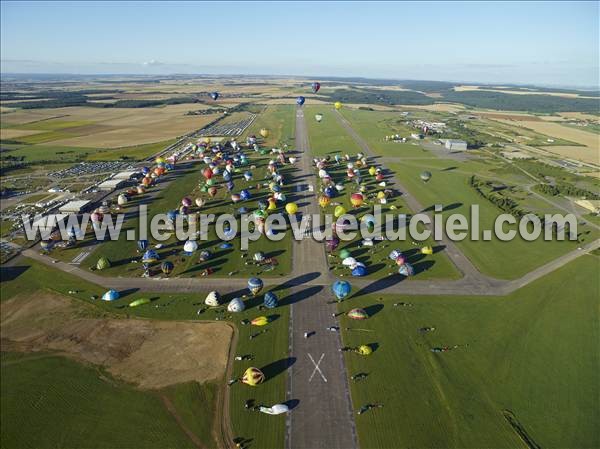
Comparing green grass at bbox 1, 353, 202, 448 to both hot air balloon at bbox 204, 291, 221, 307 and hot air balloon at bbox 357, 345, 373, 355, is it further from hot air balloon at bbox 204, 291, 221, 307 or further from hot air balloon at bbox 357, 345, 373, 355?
hot air balloon at bbox 357, 345, 373, 355

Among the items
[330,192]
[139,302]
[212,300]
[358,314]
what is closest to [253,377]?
[212,300]

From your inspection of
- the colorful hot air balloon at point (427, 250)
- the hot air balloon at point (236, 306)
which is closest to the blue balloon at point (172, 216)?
the hot air balloon at point (236, 306)

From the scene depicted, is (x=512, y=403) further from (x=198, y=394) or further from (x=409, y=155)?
(x=409, y=155)

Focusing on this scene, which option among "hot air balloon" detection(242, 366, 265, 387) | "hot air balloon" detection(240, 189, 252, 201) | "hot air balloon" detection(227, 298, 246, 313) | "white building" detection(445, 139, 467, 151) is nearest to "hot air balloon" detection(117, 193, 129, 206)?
"hot air balloon" detection(240, 189, 252, 201)

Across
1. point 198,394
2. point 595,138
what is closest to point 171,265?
point 198,394

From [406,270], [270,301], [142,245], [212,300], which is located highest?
[142,245]

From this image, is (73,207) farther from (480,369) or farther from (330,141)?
(330,141)
